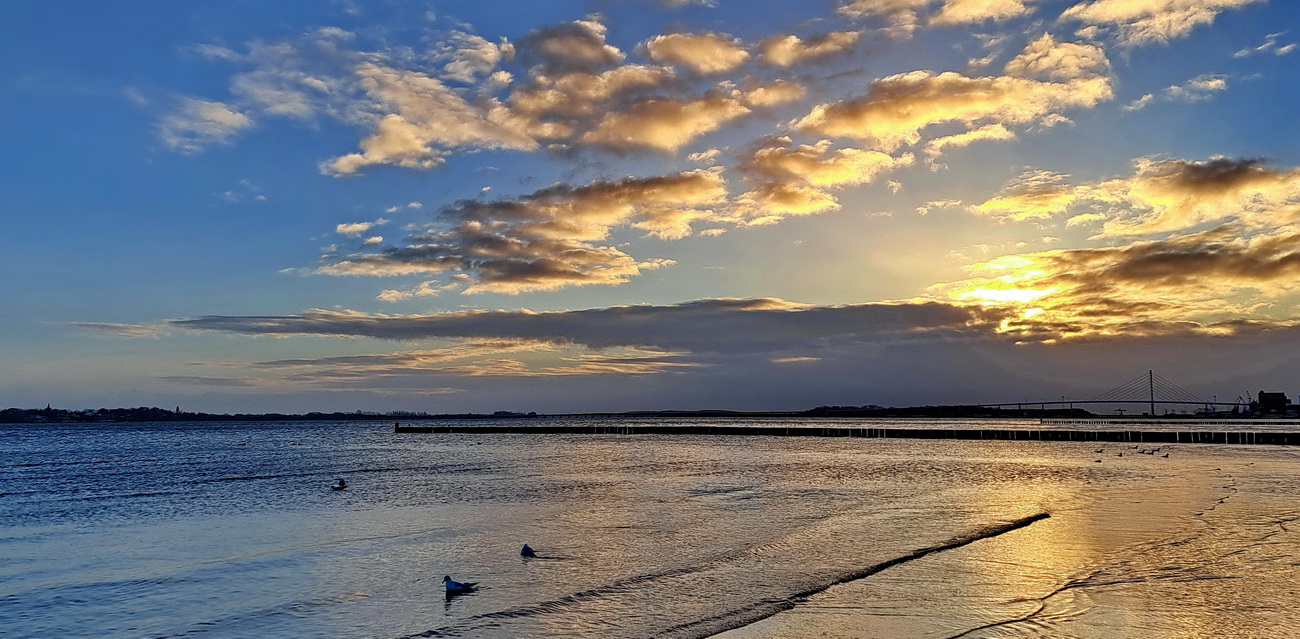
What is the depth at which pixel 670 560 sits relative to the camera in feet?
57.3

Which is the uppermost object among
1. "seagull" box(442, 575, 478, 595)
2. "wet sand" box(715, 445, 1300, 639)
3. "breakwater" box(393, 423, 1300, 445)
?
"wet sand" box(715, 445, 1300, 639)

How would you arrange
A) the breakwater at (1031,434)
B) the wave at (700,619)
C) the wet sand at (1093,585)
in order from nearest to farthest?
the wet sand at (1093,585) → the wave at (700,619) → the breakwater at (1031,434)

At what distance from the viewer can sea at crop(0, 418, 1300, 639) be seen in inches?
489

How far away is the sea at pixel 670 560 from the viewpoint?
12.4 meters

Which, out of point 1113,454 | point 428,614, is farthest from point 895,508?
point 1113,454

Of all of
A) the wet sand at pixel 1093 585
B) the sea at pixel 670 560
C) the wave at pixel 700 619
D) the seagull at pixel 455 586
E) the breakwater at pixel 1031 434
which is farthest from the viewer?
the breakwater at pixel 1031 434

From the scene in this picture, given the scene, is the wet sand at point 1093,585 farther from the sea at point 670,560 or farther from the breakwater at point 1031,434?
the breakwater at point 1031,434

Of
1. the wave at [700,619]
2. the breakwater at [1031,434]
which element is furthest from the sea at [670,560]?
the breakwater at [1031,434]

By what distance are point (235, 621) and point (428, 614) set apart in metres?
3.21

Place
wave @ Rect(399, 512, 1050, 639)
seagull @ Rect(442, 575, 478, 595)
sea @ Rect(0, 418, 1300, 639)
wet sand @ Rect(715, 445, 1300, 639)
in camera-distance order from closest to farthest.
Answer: wet sand @ Rect(715, 445, 1300, 639)
wave @ Rect(399, 512, 1050, 639)
sea @ Rect(0, 418, 1300, 639)
seagull @ Rect(442, 575, 478, 595)

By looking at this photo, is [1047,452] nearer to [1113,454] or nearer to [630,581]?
[1113,454]

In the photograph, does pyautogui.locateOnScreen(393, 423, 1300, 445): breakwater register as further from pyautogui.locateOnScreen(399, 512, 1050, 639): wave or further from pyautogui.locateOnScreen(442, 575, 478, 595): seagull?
pyautogui.locateOnScreen(442, 575, 478, 595): seagull

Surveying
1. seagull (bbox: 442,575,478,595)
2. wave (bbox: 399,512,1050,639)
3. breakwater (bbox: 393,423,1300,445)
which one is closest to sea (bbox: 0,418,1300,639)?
wave (bbox: 399,512,1050,639)

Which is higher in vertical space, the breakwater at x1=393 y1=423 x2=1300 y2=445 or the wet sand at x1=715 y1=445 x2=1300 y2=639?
the wet sand at x1=715 y1=445 x2=1300 y2=639
